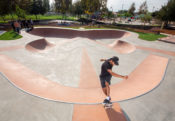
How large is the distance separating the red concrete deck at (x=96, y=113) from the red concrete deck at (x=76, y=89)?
406mm

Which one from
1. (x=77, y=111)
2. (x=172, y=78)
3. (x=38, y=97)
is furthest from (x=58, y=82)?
(x=172, y=78)

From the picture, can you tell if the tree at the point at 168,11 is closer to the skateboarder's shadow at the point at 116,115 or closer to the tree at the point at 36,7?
the skateboarder's shadow at the point at 116,115

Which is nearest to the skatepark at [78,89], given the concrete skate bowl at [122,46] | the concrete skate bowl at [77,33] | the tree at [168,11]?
the concrete skate bowl at [122,46]

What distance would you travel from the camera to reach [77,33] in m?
20.9

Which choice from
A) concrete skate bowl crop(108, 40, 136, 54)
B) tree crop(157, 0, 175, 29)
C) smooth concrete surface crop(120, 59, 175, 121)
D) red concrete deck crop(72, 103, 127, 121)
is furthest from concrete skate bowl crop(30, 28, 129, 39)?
red concrete deck crop(72, 103, 127, 121)

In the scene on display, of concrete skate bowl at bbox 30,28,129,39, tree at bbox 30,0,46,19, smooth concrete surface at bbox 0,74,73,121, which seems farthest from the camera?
Result: tree at bbox 30,0,46,19

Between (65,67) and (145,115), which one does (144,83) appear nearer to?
(145,115)

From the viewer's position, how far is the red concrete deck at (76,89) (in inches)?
190

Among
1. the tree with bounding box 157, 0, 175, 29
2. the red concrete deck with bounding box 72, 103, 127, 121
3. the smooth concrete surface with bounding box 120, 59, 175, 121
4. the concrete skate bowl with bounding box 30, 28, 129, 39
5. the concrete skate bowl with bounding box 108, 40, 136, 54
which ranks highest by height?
the tree with bounding box 157, 0, 175, 29

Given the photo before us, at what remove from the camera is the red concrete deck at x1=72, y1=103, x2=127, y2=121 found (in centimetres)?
377

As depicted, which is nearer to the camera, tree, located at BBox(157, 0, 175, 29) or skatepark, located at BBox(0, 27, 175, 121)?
skatepark, located at BBox(0, 27, 175, 121)

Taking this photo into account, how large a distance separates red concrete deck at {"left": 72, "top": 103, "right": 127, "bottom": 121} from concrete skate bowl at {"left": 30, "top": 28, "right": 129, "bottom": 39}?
58.7ft

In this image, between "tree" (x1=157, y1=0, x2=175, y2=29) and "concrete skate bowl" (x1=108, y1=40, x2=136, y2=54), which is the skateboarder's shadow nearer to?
"concrete skate bowl" (x1=108, y1=40, x2=136, y2=54)

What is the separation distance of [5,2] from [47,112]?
29230 mm
